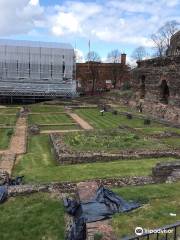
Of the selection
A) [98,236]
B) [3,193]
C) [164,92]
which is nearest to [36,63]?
[164,92]

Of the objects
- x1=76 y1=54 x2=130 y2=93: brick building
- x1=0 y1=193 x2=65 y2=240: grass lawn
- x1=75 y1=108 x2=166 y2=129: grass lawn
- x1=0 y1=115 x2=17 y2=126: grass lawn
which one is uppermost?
x1=76 y1=54 x2=130 y2=93: brick building

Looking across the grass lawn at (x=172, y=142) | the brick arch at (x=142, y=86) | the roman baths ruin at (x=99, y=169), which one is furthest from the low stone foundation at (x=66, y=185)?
the brick arch at (x=142, y=86)

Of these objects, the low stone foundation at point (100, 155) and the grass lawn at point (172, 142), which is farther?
the grass lawn at point (172, 142)

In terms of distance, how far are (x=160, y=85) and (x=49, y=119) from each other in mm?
10017

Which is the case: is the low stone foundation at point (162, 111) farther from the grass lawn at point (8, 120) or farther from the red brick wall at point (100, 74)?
the red brick wall at point (100, 74)

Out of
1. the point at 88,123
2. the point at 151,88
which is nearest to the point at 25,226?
the point at 88,123

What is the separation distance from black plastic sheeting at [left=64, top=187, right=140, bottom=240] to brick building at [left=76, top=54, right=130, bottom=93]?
2027 inches

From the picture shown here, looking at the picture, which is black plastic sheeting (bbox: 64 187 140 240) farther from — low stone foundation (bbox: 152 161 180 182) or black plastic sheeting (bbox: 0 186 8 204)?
low stone foundation (bbox: 152 161 180 182)

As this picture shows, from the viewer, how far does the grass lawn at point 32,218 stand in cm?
917

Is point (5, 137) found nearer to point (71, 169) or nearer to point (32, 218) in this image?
point (71, 169)

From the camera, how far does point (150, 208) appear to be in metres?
9.33

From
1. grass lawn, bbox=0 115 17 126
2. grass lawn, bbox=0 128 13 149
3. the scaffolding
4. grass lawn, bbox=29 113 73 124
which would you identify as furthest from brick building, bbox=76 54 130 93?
grass lawn, bbox=0 128 13 149

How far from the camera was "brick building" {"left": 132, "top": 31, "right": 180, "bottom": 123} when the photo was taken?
30000 millimetres

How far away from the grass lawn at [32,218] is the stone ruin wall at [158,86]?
19.8m
